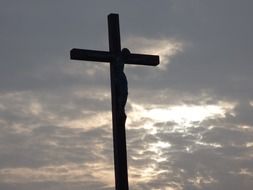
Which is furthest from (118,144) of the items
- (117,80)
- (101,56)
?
(101,56)

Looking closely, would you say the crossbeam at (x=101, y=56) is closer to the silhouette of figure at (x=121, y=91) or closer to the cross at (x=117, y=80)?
the cross at (x=117, y=80)

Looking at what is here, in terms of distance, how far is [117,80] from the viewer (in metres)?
12.8

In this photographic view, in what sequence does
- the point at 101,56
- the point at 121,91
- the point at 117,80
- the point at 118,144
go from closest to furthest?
1. the point at 118,144
2. the point at 121,91
3. the point at 117,80
4. the point at 101,56

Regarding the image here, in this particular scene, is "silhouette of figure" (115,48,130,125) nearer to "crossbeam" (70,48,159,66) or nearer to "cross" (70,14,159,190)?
→ "cross" (70,14,159,190)

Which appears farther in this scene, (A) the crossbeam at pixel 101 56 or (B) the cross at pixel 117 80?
(A) the crossbeam at pixel 101 56

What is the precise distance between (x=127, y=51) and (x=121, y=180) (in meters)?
3.01

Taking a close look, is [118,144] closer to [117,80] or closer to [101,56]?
[117,80]

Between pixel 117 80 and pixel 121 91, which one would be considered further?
pixel 117 80

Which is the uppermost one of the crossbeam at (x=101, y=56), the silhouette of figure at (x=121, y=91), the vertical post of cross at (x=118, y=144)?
the crossbeam at (x=101, y=56)

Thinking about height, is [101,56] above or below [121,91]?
above

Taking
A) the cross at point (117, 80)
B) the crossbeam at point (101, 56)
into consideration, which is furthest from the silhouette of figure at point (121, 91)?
the crossbeam at point (101, 56)

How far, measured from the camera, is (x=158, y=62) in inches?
556

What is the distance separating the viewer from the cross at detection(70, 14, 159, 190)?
12320mm

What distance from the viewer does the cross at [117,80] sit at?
40.4ft
